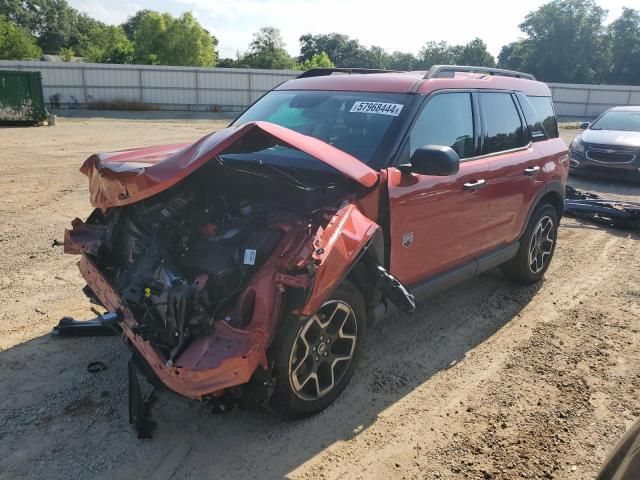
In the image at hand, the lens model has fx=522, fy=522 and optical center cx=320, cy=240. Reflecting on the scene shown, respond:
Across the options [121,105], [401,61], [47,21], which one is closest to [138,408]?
[121,105]

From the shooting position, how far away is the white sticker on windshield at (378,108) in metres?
3.78

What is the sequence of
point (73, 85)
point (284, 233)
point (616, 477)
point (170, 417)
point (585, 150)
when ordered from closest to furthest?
point (616, 477), point (284, 233), point (170, 417), point (585, 150), point (73, 85)

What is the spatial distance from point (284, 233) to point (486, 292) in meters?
3.15

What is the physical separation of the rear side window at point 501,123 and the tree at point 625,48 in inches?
2721

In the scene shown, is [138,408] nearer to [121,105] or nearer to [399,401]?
[399,401]

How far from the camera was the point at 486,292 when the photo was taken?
5387 mm

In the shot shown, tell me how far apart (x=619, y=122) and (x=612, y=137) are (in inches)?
50.4

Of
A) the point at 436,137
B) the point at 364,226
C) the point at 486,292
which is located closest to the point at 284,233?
the point at 364,226

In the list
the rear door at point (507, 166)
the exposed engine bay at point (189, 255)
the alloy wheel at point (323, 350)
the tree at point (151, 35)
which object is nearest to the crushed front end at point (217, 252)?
the exposed engine bay at point (189, 255)

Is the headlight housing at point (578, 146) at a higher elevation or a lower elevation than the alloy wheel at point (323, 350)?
higher

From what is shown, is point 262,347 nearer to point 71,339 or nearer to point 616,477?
point 616,477

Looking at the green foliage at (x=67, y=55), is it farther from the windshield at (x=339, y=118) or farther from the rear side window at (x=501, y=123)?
the rear side window at (x=501, y=123)

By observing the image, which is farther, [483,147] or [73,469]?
[483,147]

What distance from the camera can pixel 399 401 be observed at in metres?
3.50
